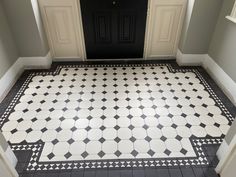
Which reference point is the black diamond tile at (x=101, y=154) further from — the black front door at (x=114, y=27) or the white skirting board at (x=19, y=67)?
the black front door at (x=114, y=27)

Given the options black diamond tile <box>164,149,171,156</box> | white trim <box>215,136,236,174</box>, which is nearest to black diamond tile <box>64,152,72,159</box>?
black diamond tile <box>164,149,171,156</box>

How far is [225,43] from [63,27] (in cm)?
282

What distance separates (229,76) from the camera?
3105mm

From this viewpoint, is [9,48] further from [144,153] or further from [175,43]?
[175,43]

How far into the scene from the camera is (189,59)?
3.83 metres

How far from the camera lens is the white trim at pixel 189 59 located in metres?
3.79

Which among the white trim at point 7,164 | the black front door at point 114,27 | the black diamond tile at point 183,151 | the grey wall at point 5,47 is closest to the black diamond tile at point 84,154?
the white trim at point 7,164

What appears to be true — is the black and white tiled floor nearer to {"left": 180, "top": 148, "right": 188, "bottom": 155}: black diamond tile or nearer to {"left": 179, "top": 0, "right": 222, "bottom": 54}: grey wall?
{"left": 180, "top": 148, "right": 188, "bottom": 155}: black diamond tile

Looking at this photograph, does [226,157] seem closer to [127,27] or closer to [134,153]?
[134,153]

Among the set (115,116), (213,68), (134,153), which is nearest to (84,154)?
(134,153)

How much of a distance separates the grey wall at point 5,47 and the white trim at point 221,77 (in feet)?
11.6

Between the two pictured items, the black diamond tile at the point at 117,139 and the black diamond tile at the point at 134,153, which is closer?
the black diamond tile at the point at 134,153

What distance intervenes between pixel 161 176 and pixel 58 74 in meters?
2.51

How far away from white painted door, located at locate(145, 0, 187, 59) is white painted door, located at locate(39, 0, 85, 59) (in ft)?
4.33
